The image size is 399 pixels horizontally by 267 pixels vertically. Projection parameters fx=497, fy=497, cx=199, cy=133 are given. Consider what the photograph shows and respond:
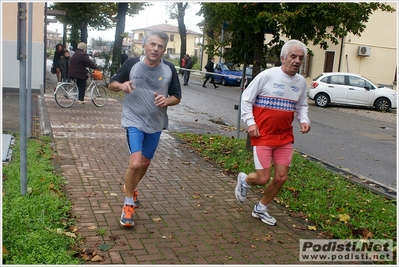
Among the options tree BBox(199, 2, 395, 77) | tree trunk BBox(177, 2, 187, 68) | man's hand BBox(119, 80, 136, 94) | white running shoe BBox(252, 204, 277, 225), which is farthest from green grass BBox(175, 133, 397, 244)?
tree trunk BBox(177, 2, 187, 68)

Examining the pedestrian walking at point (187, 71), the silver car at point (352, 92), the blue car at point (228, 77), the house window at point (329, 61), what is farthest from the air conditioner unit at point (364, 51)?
the pedestrian walking at point (187, 71)

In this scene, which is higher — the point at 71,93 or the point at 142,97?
the point at 142,97

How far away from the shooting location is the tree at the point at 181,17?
4322 centimetres

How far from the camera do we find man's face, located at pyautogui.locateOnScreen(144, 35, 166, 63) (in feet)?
15.8

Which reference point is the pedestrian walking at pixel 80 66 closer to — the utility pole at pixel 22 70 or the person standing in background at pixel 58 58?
the person standing in background at pixel 58 58

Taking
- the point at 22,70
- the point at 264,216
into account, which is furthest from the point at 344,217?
the point at 22,70

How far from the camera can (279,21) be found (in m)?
7.31

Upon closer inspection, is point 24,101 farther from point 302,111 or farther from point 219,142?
point 219,142

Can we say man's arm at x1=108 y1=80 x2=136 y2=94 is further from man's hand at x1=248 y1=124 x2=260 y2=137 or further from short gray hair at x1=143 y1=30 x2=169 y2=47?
man's hand at x1=248 y1=124 x2=260 y2=137

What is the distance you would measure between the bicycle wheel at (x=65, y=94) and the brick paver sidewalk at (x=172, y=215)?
5721 millimetres

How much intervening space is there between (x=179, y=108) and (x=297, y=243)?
41.6ft

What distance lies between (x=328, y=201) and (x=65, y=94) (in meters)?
10.3

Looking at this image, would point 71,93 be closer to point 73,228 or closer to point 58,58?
point 58,58

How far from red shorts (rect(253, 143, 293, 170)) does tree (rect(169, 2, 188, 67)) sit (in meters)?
38.5
